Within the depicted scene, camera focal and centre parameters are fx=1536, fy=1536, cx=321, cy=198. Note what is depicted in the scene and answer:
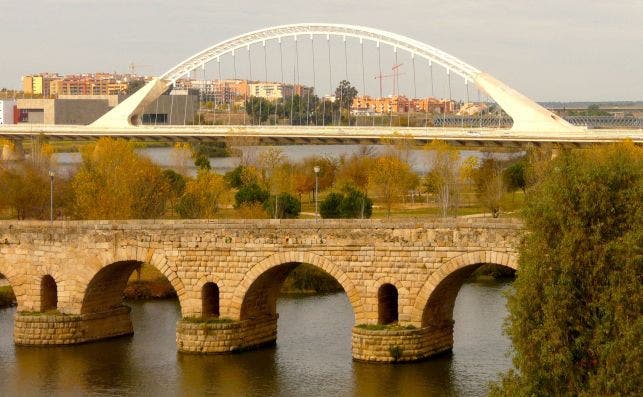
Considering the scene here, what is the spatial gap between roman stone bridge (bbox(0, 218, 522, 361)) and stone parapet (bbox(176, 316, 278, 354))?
0.07ft

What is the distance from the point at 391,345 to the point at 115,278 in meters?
7.68

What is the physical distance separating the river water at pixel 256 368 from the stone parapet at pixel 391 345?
23 cm

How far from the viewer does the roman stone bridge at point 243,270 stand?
32094 mm

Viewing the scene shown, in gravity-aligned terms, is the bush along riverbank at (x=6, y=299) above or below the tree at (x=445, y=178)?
below

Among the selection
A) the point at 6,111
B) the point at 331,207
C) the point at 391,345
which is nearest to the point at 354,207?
the point at 331,207

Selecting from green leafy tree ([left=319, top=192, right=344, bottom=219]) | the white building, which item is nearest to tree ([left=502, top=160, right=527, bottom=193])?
green leafy tree ([left=319, top=192, right=344, bottom=219])

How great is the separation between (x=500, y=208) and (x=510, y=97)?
28.9 m

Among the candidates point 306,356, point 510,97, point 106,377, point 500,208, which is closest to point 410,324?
point 306,356

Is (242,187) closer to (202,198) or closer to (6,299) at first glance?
(202,198)

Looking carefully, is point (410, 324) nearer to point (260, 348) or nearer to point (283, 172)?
point (260, 348)

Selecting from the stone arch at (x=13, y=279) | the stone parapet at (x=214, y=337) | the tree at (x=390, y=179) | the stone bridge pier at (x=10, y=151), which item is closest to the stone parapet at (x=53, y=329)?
the stone arch at (x=13, y=279)

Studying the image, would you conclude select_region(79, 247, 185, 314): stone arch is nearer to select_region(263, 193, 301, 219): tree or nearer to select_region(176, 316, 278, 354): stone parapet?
select_region(176, 316, 278, 354): stone parapet

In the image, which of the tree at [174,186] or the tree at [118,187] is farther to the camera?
the tree at [174,186]

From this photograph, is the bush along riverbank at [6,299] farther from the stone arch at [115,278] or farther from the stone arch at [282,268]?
the stone arch at [282,268]
